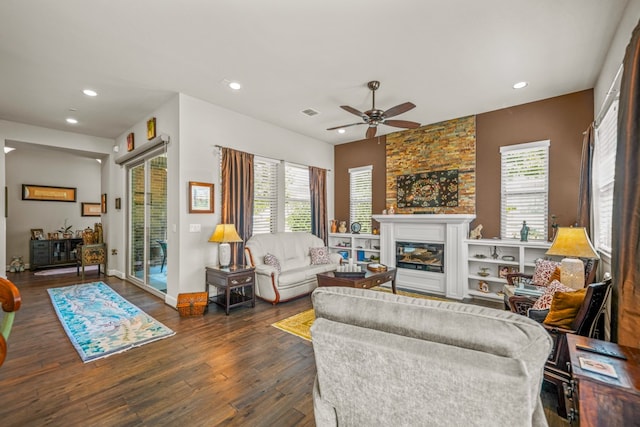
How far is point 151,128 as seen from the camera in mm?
4816

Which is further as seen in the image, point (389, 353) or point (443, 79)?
point (443, 79)

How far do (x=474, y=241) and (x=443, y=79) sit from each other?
8.41 feet

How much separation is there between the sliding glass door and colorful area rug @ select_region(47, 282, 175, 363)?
0.60m

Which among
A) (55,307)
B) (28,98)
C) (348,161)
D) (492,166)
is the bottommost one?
(55,307)

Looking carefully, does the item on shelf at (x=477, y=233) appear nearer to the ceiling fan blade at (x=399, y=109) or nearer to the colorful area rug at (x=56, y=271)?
the ceiling fan blade at (x=399, y=109)

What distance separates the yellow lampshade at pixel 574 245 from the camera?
8.63 ft

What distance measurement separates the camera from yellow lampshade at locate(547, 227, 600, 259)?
2631 mm

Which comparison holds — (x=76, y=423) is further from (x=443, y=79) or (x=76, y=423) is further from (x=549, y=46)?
(x=549, y=46)

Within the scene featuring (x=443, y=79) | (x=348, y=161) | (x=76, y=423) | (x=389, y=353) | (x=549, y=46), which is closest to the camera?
(x=389, y=353)

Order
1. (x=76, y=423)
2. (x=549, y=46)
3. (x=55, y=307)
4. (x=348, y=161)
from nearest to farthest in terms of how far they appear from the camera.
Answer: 1. (x=76, y=423)
2. (x=549, y=46)
3. (x=55, y=307)
4. (x=348, y=161)

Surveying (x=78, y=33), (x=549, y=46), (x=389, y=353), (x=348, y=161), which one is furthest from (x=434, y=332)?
(x=348, y=161)

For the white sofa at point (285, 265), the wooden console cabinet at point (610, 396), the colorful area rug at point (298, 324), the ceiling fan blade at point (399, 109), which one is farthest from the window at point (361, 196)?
the wooden console cabinet at point (610, 396)

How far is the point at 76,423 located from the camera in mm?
1927

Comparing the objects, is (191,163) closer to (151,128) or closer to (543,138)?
(151,128)
